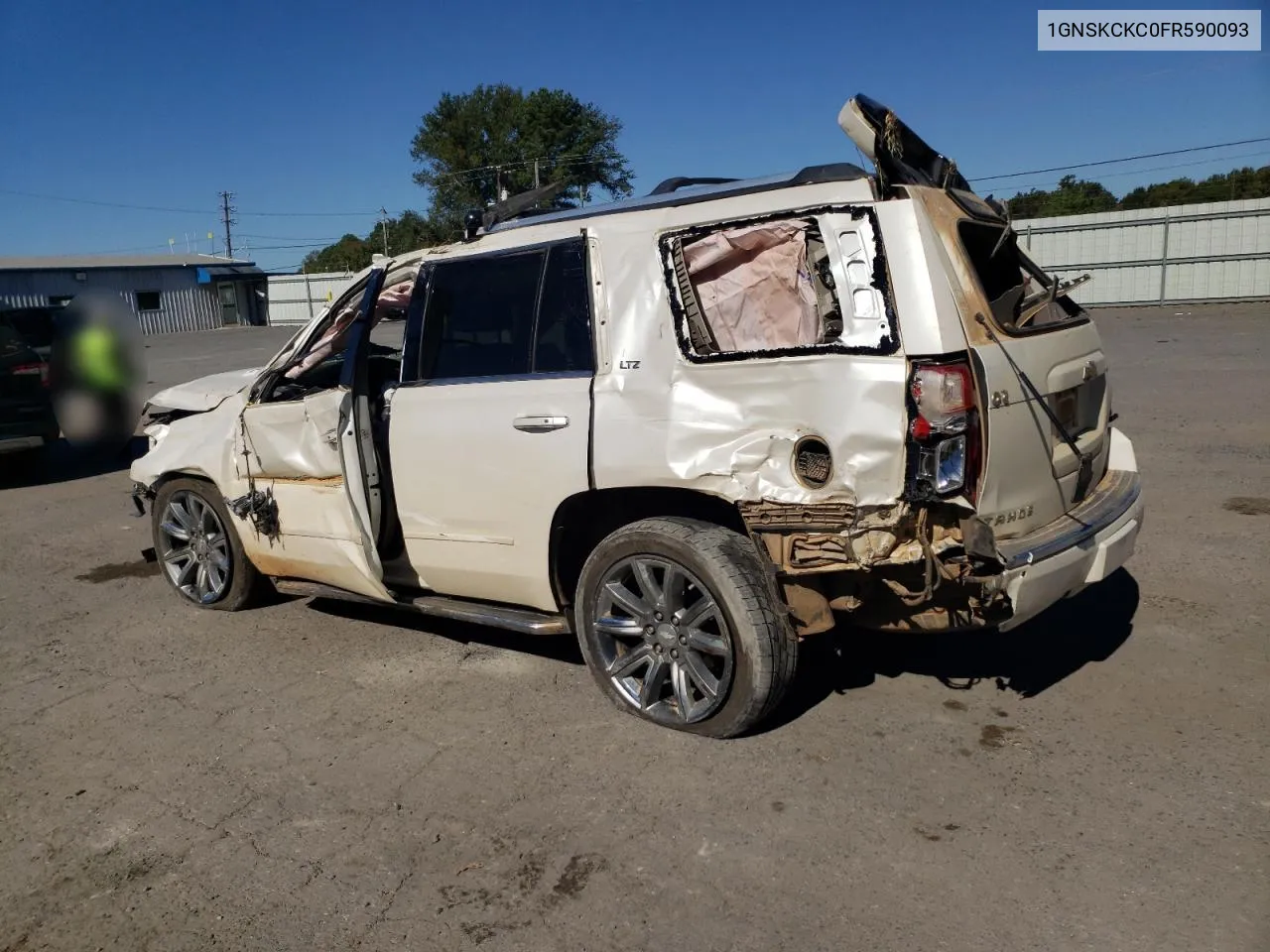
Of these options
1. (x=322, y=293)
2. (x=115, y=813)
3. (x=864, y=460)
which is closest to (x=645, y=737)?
(x=864, y=460)

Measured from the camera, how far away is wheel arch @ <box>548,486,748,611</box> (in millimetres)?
4047

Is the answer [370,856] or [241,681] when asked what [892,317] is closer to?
[370,856]

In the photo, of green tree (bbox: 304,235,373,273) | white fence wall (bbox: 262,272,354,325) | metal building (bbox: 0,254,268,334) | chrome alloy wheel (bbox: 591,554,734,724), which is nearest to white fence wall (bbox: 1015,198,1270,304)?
chrome alloy wheel (bbox: 591,554,734,724)

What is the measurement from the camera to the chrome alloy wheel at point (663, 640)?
3867 millimetres

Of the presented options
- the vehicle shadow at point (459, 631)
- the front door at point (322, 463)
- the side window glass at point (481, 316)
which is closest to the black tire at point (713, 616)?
the vehicle shadow at point (459, 631)

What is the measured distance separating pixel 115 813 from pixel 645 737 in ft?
6.45

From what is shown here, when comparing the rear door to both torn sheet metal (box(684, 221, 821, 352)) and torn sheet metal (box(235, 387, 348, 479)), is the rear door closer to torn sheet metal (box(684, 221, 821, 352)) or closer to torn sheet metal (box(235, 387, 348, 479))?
torn sheet metal (box(684, 221, 821, 352))

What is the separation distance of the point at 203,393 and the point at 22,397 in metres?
5.39

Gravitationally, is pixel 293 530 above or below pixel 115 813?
above

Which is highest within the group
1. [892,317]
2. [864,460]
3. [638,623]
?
[892,317]

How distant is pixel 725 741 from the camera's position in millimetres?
3941

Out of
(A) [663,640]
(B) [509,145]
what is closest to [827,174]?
(A) [663,640]

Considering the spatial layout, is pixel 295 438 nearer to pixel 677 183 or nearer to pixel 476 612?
pixel 476 612

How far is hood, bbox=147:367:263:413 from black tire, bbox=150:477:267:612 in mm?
438
